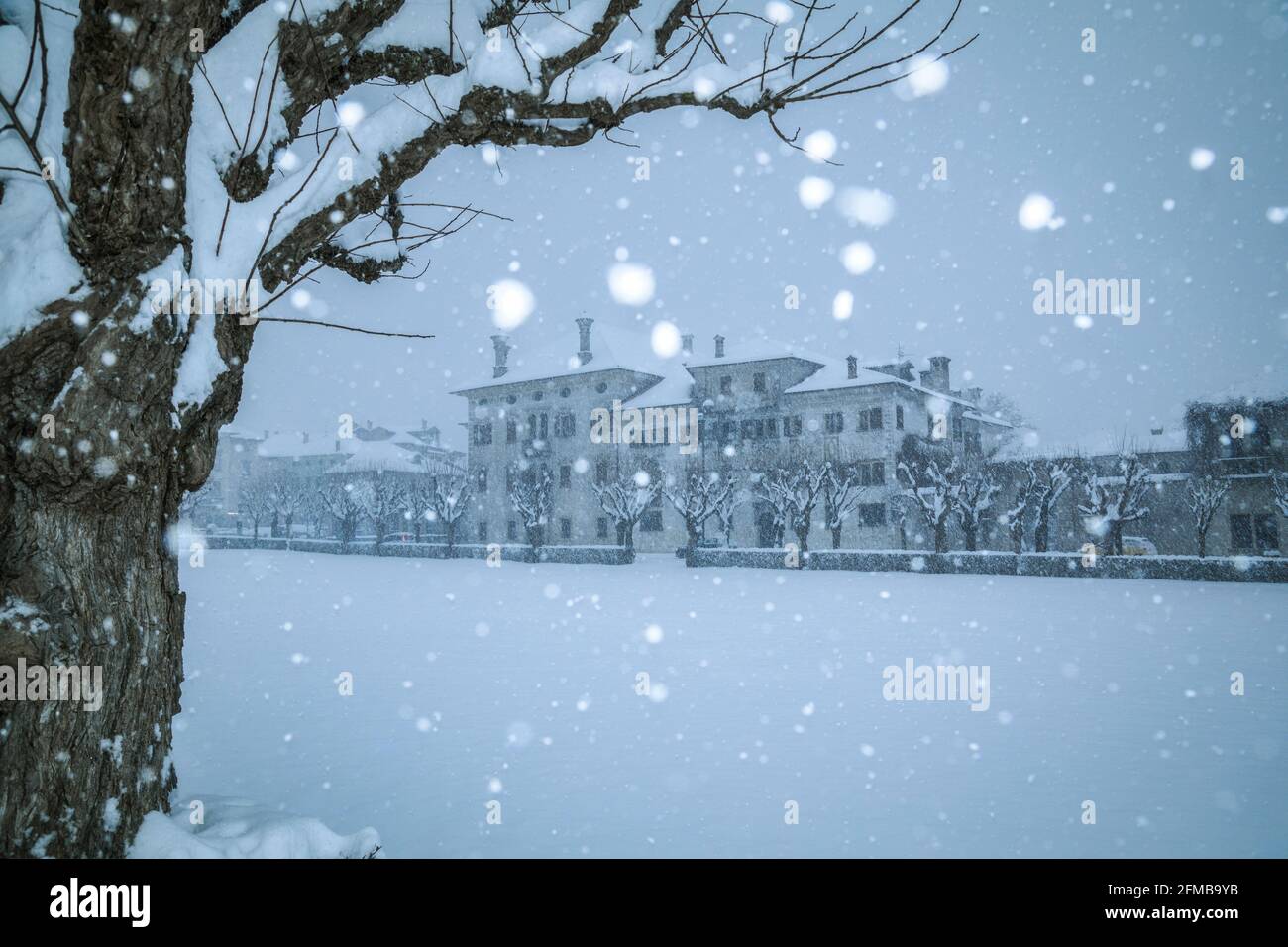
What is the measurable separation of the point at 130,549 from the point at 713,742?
4.61 metres

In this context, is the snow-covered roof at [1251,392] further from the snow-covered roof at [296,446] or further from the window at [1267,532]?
the snow-covered roof at [296,446]

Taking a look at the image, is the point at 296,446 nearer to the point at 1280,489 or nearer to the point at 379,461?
the point at 379,461

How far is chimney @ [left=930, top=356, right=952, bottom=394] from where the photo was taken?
3984cm

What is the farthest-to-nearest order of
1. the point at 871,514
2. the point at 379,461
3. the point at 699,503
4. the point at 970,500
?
the point at 379,461 → the point at 871,514 → the point at 699,503 → the point at 970,500

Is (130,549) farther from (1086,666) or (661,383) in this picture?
(661,383)

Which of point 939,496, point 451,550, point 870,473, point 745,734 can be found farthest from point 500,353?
point 745,734

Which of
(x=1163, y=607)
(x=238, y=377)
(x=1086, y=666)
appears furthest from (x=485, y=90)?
(x=1163, y=607)

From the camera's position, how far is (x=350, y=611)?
607 inches

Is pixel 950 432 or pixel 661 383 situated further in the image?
pixel 661 383

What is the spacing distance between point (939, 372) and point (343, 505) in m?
34.9

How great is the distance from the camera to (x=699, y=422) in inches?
1581

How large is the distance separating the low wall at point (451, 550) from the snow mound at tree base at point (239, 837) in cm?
2852

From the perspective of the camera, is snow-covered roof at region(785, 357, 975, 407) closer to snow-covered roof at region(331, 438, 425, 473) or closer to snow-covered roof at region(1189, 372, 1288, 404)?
snow-covered roof at region(1189, 372, 1288, 404)

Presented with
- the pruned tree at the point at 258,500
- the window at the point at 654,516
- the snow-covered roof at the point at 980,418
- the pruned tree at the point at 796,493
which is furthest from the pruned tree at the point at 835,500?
the pruned tree at the point at 258,500
